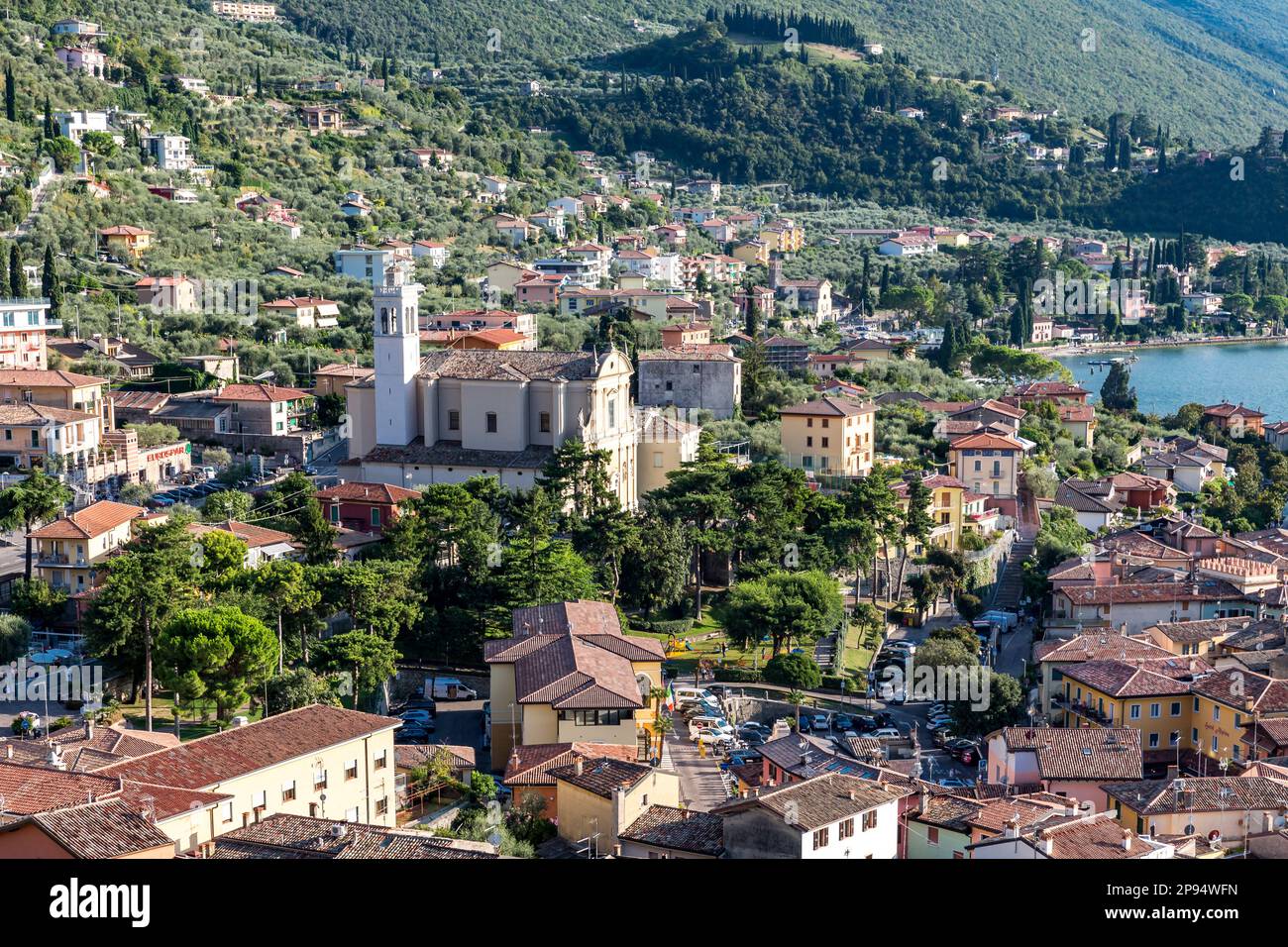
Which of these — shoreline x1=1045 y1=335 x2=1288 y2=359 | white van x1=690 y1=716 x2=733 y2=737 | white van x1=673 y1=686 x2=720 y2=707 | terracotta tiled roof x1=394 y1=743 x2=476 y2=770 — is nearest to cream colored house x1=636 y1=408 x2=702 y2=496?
white van x1=673 y1=686 x2=720 y2=707

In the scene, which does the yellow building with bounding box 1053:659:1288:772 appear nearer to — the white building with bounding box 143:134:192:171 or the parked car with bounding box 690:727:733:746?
the parked car with bounding box 690:727:733:746

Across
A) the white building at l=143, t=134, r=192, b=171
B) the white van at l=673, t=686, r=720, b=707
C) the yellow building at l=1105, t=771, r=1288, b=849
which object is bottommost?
the white van at l=673, t=686, r=720, b=707

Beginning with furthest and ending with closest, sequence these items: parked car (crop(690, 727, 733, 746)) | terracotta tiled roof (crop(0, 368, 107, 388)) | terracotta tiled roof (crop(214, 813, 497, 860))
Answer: terracotta tiled roof (crop(0, 368, 107, 388)) → parked car (crop(690, 727, 733, 746)) → terracotta tiled roof (crop(214, 813, 497, 860))

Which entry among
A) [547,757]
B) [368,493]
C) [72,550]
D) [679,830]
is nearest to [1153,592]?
[368,493]

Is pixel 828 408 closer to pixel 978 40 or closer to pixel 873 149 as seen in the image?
pixel 873 149

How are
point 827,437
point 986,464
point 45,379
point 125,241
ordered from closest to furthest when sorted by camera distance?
point 45,379, point 827,437, point 986,464, point 125,241

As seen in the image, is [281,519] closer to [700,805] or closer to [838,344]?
[700,805]
